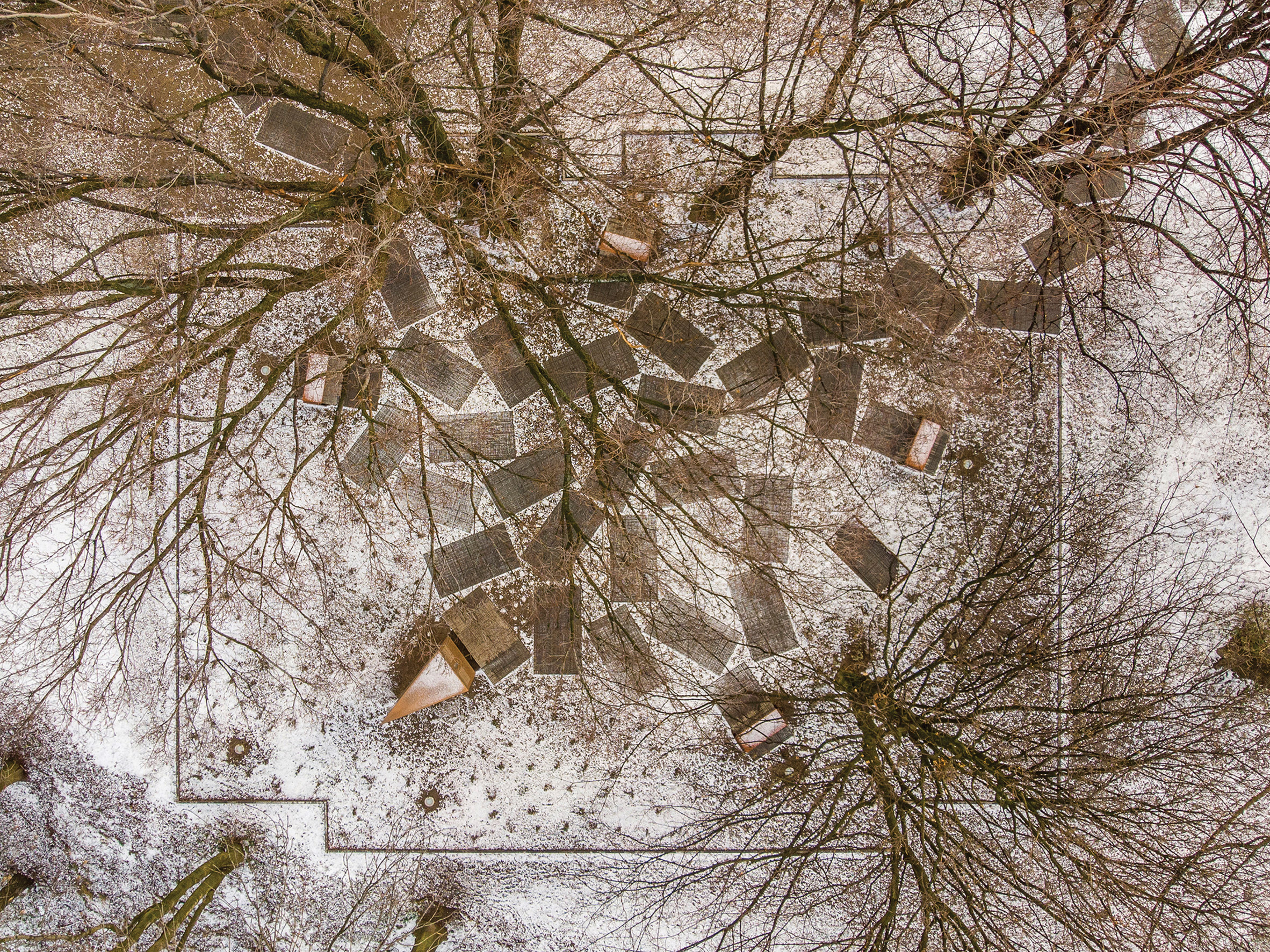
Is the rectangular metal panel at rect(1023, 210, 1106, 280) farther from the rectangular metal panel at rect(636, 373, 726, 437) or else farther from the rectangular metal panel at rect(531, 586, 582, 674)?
the rectangular metal panel at rect(531, 586, 582, 674)

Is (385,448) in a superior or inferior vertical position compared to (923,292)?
superior

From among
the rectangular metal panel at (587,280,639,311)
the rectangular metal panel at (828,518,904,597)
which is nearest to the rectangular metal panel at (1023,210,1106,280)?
the rectangular metal panel at (828,518,904,597)

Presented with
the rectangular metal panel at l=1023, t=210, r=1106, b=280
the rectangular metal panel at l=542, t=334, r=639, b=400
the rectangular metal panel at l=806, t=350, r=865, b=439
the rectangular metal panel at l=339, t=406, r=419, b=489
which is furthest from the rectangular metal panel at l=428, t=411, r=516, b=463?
Result: the rectangular metal panel at l=1023, t=210, r=1106, b=280

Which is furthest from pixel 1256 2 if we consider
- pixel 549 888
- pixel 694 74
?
pixel 549 888

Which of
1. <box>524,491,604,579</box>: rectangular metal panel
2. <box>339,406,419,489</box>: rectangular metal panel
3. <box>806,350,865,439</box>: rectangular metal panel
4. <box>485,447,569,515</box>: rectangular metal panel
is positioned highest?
<box>339,406,419,489</box>: rectangular metal panel

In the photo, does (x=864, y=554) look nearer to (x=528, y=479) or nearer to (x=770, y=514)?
(x=770, y=514)

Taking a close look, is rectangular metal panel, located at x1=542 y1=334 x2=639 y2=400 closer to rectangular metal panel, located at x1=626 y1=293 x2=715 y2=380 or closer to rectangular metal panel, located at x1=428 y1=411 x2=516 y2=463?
rectangular metal panel, located at x1=626 y1=293 x2=715 y2=380

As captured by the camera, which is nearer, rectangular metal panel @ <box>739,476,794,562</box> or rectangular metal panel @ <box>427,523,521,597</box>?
rectangular metal panel @ <box>739,476,794,562</box>

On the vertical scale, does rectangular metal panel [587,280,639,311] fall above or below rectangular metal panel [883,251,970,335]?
above

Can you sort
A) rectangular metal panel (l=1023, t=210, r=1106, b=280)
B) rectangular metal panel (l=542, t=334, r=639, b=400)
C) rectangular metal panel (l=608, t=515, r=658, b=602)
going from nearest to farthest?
rectangular metal panel (l=1023, t=210, r=1106, b=280)
rectangular metal panel (l=608, t=515, r=658, b=602)
rectangular metal panel (l=542, t=334, r=639, b=400)

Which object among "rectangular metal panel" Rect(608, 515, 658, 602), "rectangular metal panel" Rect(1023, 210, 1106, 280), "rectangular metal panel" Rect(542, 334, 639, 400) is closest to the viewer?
"rectangular metal panel" Rect(1023, 210, 1106, 280)

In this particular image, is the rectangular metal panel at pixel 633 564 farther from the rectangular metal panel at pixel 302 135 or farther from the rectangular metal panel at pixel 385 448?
the rectangular metal panel at pixel 302 135

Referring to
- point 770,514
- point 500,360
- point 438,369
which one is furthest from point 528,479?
point 770,514

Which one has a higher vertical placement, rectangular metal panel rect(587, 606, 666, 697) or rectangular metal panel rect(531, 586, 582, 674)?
rectangular metal panel rect(531, 586, 582, 674)
